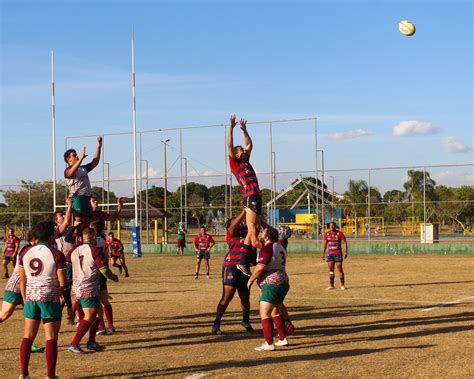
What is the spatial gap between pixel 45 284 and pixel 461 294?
44.9ft

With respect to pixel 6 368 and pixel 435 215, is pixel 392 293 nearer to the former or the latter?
pixel 6 368

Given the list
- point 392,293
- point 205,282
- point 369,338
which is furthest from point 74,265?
point 205,282

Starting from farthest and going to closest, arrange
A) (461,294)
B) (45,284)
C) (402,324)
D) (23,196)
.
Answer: (23,196)
(461,294)
(402,324)
(45,284)

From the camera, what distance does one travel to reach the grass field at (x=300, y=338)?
948 centimetres

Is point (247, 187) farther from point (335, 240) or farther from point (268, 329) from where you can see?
point (335, 240)

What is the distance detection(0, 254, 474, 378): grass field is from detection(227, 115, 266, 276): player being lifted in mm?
1783

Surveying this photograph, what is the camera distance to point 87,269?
34.8 feet

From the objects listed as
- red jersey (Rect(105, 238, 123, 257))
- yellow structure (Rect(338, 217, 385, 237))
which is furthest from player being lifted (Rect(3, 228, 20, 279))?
yellow structure (Rect(338, 217, 385, 237))

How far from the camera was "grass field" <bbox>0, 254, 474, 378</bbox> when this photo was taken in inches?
373

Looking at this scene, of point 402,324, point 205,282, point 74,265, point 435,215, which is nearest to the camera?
point 74,265

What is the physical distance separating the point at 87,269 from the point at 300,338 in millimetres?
3909

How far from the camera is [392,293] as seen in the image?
19.7 m

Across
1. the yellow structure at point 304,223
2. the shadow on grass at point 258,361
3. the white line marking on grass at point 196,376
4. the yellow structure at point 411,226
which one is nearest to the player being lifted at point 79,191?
the shadow on grass at point 258,361

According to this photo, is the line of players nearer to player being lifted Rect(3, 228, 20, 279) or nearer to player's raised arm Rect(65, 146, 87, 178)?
player's raised arm Rect(65, 146, 87, 178)
